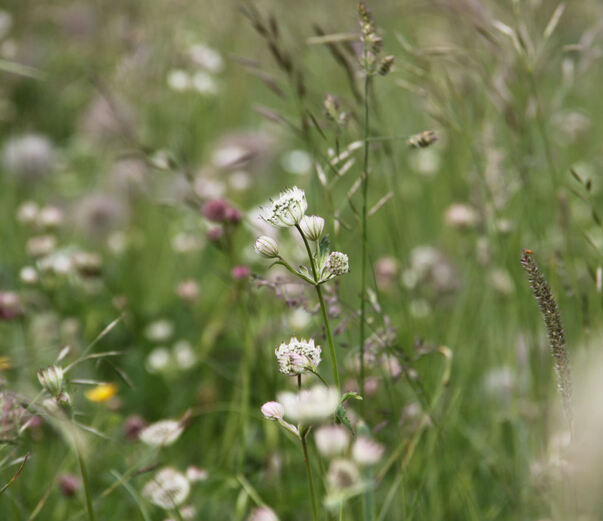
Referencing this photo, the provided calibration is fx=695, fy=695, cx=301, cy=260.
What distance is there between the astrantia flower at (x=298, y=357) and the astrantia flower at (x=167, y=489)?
0.31 m

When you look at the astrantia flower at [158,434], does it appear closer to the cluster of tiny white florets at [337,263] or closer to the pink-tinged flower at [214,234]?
the pink-tinged flower at [214,234]

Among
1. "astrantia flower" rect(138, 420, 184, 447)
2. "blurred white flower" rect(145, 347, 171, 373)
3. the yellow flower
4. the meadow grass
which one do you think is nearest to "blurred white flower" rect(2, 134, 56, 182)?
the meadow grass

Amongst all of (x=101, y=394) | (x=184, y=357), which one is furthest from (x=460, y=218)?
(x=101, y=394)

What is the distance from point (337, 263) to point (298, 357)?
0.09m

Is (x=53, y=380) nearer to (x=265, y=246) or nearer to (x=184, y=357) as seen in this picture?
(x=265, y=246)

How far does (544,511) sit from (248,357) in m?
0.47

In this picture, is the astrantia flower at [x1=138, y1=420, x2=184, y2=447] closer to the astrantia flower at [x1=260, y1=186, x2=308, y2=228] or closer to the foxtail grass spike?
the astrantia flower at [x1=260, y1=186, x2=308, y2=228]

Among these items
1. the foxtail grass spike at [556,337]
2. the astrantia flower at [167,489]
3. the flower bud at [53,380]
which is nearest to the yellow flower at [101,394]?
the astrantia flower at [167,489]

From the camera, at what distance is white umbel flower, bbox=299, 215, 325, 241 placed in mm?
637

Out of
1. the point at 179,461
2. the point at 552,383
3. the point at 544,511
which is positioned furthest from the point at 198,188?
the point at 544,511

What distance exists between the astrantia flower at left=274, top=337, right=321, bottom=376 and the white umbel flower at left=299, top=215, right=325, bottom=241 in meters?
0.10

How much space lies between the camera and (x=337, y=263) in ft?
2.08

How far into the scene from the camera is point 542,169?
1.92 metres

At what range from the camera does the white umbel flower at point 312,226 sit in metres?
0.64
